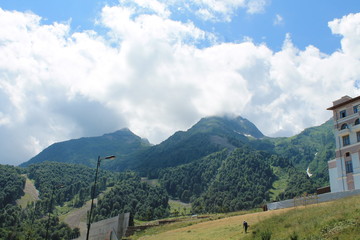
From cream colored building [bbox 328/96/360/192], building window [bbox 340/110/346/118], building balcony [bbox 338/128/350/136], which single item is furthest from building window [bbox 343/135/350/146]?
building window [bbox 340/110/346/118]

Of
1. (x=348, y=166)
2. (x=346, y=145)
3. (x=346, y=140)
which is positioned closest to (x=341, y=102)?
(x=346, y=140)

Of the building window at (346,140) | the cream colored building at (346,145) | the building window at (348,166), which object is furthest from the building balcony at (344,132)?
the building window at (348,166)

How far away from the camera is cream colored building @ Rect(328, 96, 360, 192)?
6556 cm

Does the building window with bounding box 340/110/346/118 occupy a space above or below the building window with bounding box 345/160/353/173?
above

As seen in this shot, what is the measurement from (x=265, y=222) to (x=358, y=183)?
3171 cm

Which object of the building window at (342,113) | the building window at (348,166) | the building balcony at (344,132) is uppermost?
the building window at (342,113)

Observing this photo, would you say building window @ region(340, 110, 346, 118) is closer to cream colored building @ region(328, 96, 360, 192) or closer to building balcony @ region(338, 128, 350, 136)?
cream colored building @ region(328, 96, 360, 192)

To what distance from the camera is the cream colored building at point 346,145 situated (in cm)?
6556

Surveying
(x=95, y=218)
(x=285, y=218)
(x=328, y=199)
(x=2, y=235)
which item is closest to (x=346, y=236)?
(x=285, y=218)

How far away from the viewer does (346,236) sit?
25.4m

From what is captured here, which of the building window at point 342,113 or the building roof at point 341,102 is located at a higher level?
the building roof at point 341,102

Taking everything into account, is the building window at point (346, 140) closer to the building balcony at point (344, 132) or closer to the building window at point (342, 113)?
the building balcony at point (344, 132)

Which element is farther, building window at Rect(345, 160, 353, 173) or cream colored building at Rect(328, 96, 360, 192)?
building window at Rect(345, 160, 353, 173)

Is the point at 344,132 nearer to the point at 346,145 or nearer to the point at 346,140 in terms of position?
the point at 346,140
